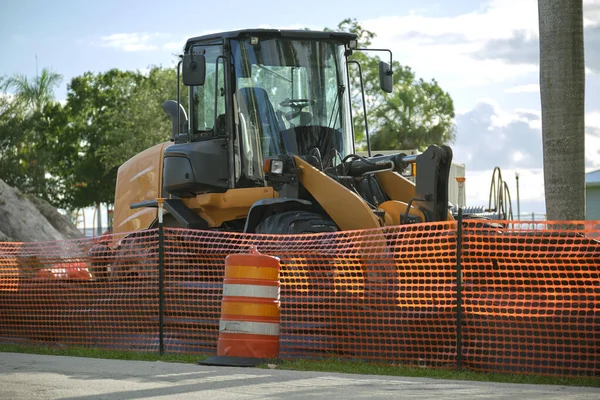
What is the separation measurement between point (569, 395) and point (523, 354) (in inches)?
61.0

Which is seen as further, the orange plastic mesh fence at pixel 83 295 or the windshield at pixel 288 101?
the windshield at pixel 288 101

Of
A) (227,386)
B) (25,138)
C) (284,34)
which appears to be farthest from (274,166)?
(25,138)

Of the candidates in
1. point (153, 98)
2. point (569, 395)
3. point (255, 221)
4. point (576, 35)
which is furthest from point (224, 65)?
point (153, 98)

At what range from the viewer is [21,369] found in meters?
10.1

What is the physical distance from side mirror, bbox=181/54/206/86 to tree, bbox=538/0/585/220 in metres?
4.44

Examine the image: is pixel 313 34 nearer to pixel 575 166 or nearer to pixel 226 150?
pixel 226 150

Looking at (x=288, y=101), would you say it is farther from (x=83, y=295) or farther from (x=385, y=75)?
(x=83, y=295)

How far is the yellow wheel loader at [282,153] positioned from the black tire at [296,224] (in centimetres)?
1

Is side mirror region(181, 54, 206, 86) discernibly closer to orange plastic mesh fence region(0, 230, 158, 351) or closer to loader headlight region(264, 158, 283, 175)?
loader headlight region(264, 158, 283, 175)

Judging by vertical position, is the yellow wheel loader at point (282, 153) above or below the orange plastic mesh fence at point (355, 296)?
above

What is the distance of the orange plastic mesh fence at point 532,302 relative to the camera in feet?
31.3

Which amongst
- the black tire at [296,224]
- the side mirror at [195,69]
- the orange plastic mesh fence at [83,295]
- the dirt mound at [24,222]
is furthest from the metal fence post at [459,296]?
the dirt mound at [24,222]

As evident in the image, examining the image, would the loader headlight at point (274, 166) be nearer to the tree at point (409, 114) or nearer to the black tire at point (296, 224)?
the black tire at point (296, 224)

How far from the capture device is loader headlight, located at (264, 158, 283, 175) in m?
12.5
